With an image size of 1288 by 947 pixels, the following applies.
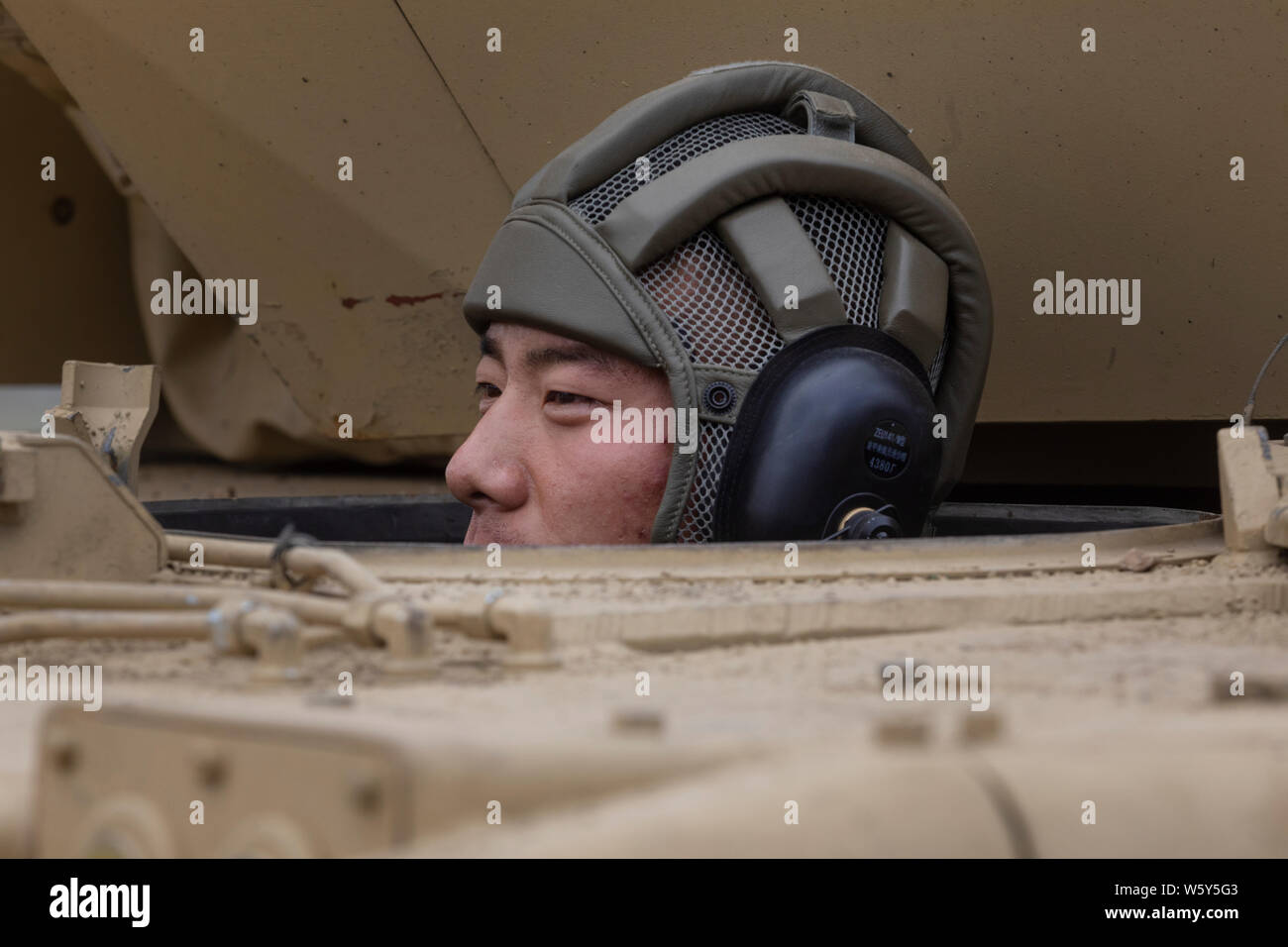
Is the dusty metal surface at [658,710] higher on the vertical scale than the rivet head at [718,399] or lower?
lower

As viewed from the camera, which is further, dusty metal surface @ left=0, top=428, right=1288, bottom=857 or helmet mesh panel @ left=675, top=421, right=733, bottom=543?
helmet mesh panel @ left=675, top=421, right=733, bottom=543

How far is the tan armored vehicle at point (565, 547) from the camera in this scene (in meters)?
0.90

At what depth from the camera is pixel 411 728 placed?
2.93 ft

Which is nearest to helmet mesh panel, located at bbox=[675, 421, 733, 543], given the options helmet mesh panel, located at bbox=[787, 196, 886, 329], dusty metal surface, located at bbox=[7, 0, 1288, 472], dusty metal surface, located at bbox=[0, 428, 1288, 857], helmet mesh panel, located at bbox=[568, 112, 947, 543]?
helmet mesh panel, located at bbox=[568, 112, 947, 543]

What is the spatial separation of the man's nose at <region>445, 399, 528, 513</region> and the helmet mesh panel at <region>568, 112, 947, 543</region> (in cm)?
23

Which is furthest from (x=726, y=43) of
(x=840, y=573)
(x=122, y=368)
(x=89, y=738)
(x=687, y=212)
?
(x=89, y=738)

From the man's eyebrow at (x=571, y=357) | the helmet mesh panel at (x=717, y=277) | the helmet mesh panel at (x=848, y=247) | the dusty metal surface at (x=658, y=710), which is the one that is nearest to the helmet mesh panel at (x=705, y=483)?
the helmet mesh panel at (x=717, y=277)

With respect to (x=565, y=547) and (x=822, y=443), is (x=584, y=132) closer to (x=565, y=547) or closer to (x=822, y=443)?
(x=822, y=443)

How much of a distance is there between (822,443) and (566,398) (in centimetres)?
38

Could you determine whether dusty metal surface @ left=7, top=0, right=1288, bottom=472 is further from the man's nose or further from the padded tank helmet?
the man's nose

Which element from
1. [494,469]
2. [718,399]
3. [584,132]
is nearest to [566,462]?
[494,469]

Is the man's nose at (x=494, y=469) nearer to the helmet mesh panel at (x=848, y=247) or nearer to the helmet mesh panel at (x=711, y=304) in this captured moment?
the helmet mesh panel at (x=711, y=304)

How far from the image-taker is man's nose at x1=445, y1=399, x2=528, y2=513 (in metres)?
→ 2.19
